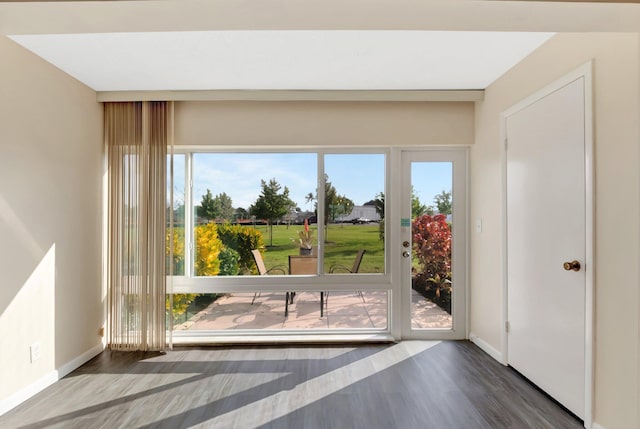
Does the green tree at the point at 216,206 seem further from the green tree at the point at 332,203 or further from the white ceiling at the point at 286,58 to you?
the white ceiling at the point at 286,58

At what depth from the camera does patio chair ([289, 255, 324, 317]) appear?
11.4 feet

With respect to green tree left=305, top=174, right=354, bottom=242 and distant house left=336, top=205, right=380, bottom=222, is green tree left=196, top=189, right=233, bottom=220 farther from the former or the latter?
distant house left=336, top=205, right=380, bottom=222

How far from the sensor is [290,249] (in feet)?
11.4

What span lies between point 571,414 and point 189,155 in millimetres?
3784

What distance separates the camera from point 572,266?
82.2 inches

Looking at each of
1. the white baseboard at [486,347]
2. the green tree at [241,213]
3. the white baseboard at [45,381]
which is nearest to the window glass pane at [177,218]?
the green tree at [241,213]

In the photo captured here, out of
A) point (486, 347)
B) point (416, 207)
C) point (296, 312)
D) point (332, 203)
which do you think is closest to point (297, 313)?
point (296, 312)

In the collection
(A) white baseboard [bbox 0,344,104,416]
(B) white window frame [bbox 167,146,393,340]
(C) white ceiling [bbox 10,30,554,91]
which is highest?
(C) white ceiling [bbox 10,30,554,91]

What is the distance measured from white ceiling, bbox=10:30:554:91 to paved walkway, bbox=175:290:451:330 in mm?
2118

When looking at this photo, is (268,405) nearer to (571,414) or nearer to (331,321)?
(331,321)

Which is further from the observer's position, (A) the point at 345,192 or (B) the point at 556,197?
(A) the point at 345,192

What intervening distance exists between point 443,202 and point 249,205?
204 centimetres

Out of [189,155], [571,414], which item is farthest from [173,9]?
[571,414]

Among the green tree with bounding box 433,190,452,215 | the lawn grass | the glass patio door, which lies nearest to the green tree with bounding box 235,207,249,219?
the lawn grass
